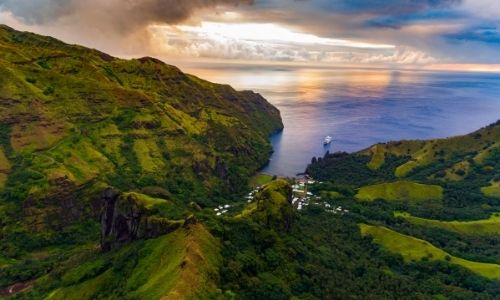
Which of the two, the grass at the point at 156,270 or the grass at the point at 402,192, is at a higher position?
the grass at the point at 156,270

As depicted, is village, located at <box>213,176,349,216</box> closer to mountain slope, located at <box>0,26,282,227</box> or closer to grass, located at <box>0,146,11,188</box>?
Answer: mountain slope, located at <box>0,26,282,227</box>

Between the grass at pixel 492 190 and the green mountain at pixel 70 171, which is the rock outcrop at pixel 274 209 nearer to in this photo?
the green mountain at pixel 70 171

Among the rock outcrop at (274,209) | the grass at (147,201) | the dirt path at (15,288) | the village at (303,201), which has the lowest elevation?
the village at (303,201)

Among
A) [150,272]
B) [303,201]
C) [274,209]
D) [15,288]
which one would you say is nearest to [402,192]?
[303,201]

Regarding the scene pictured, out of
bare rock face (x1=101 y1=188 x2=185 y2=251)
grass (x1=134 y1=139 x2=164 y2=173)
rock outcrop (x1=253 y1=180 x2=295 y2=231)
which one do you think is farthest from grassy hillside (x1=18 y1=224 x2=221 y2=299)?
grass (x1=134 y1=139 x2=164 y2=173)

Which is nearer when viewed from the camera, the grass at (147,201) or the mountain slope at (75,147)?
the grass at (147,201)

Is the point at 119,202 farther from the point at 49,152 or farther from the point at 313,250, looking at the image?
the point at 49,152

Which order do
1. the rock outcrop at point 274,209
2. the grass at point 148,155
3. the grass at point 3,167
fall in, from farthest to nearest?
the grass at point 148,155 → the grass at point 3,167 → the rock outcrop at point 274,209

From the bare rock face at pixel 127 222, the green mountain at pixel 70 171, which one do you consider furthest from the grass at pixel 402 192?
the bare rock face at pixel 127 222
